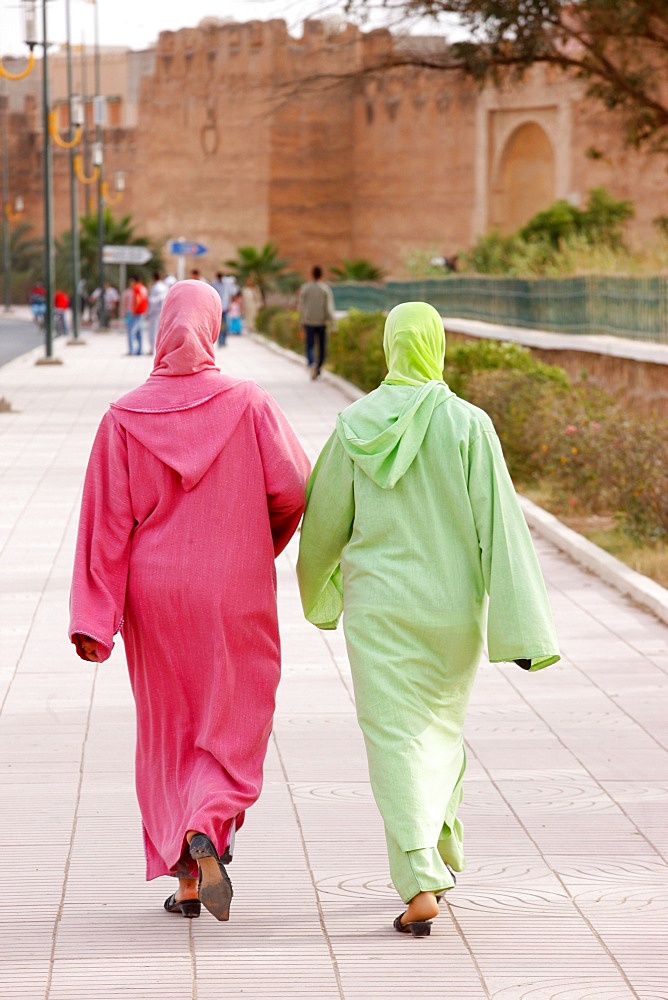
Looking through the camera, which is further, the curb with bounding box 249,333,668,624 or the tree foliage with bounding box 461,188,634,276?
the tree foliage with bounding box 461,188,634,276

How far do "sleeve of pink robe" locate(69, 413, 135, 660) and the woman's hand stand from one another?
1cm

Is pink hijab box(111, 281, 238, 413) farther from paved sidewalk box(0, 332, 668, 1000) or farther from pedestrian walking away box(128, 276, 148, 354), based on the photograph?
pedestrian walking away box(128, 276, 148, 354)

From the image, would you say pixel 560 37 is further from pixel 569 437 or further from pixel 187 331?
pixel 187 331

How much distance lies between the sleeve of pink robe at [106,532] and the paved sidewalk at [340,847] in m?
0.68

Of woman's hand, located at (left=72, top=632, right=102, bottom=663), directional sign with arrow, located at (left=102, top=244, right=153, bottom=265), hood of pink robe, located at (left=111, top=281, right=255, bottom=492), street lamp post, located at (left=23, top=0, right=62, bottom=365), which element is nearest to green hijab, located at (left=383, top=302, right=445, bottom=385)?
hood of pink robe, located at (left=111, top=281, right=255, bottom=492)

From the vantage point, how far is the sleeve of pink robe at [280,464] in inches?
150

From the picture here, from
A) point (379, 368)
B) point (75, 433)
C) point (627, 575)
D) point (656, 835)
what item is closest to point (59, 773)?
point (656, 835)

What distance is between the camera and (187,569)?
147 inches

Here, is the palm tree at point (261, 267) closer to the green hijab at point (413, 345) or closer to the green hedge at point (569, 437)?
the green hedge at point (569, 437)

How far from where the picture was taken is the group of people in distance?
3738 mm

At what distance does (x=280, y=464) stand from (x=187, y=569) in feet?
1.04

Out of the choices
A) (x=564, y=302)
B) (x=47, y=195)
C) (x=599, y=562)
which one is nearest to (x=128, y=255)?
(x=47, y=195)

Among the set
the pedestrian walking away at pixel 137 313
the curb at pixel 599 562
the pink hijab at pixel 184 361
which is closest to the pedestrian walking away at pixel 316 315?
the pedestrian walking away at pixel 137 313

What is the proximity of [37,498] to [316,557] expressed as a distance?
7.25 meters
